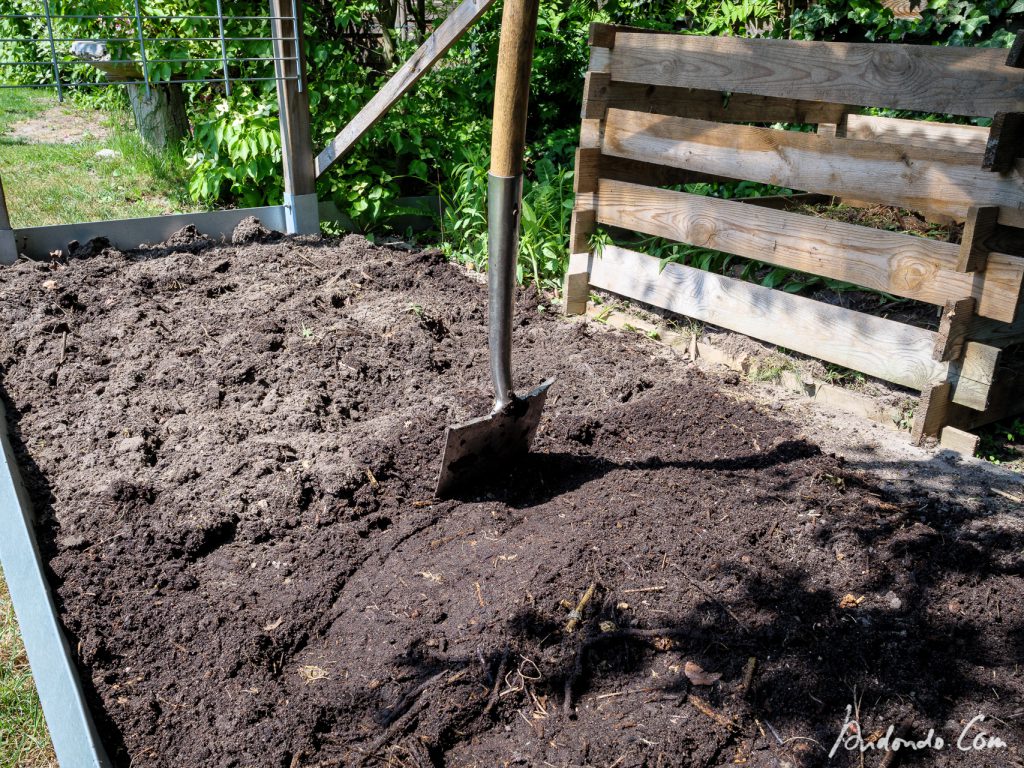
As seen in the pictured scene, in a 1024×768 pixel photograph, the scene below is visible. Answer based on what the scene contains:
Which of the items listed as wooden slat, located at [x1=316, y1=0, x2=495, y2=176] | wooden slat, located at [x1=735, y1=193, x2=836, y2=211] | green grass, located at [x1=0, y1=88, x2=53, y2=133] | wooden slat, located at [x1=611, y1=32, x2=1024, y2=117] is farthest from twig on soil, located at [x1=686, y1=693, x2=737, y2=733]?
green grass, located at [x1=0, y1=88, x2=53, y2=133]

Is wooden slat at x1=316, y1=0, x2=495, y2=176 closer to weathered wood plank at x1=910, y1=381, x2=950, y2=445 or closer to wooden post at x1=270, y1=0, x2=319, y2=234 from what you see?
wooden post at x1=270, y1=0, x2=319, y2=234

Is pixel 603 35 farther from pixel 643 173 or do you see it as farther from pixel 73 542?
pixel 73 542

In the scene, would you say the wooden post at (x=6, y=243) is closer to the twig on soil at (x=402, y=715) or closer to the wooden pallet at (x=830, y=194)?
the wooden pallet at (x=830, y=194)

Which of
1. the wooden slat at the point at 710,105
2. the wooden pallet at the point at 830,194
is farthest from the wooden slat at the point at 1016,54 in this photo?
the wooden slat at the point at 710,105

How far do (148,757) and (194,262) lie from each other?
369 cm

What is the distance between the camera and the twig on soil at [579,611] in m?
2.36

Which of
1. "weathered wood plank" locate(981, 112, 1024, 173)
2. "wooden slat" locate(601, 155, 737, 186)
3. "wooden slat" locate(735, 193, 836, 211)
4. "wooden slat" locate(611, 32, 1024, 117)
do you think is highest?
"wooden slat" locate(611, 32, 1024, 117)

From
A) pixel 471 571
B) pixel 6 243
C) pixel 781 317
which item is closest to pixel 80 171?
pixel 6 243

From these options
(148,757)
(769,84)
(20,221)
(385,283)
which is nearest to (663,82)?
(769,84)

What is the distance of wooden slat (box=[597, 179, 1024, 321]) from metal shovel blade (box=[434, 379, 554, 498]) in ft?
5.09

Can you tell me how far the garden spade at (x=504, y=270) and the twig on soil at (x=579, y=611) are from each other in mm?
716

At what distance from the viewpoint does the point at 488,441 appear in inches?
118

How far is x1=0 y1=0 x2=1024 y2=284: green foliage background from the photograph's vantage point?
5.91 metres

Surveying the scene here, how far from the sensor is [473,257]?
5945 millimetres
